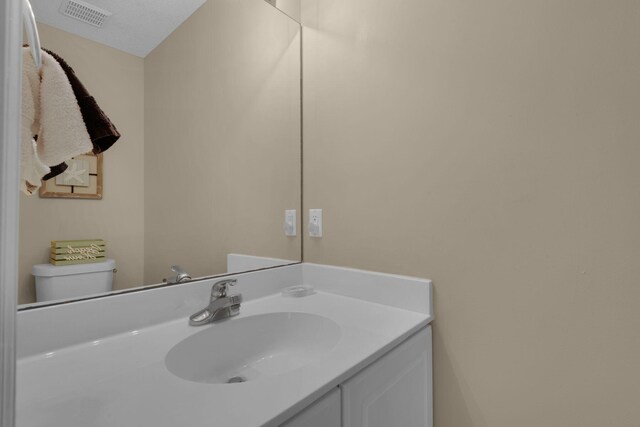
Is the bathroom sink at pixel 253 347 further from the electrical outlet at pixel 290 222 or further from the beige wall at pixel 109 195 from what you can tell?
the electrical outlet at pixel 290 222

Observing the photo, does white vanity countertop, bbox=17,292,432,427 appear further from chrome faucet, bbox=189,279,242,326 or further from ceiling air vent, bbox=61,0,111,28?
ceiling air vent, bbox=61,0,111,28

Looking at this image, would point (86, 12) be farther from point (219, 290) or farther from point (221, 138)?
point (219, 290)

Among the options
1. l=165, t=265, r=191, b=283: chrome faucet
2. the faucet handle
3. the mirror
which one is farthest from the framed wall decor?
the faucet handle

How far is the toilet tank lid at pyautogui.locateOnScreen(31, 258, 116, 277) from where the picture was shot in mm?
733

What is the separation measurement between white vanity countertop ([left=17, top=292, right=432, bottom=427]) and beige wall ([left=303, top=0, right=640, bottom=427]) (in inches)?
11.2

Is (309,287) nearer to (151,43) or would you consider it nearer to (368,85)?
(368,85)

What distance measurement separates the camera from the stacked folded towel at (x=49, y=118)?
541 mm

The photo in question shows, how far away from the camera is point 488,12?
911 mm

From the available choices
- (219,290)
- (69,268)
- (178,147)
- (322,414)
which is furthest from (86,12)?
(322,414)

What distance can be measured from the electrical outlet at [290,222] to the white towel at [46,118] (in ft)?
2.76

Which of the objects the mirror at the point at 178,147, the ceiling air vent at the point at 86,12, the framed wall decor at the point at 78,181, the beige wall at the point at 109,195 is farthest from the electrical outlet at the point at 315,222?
the ceiling air vent at the point at 86,12

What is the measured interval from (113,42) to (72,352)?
31.6 inches

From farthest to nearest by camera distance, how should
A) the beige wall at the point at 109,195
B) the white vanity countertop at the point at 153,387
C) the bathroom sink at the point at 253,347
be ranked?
the bathroom sink at the point at 253,347 → the beige wall at the point at 109,195 → the white vanity countertop at the point at 153,387

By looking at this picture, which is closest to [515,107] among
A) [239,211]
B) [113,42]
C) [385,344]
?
[385,344]
